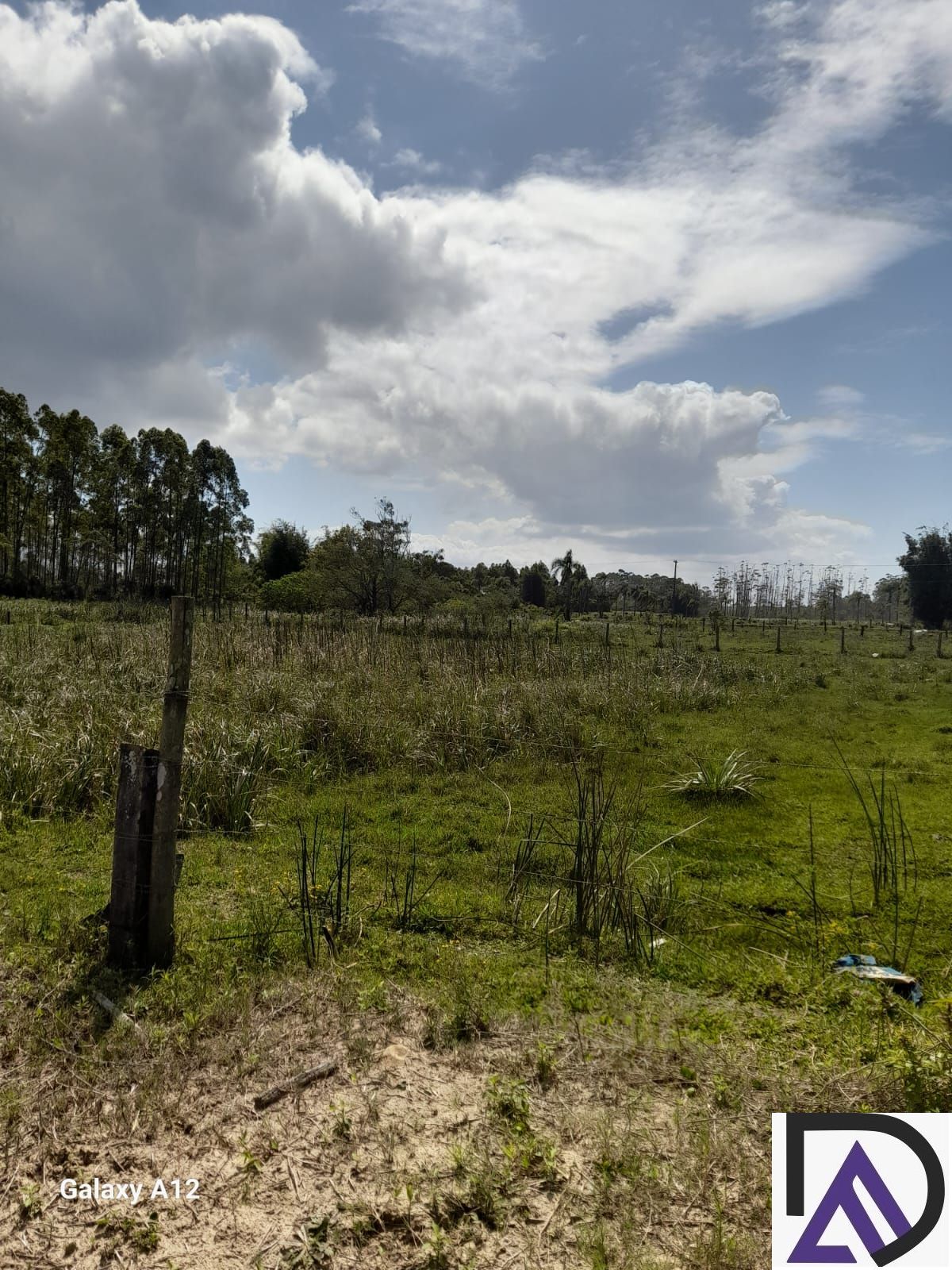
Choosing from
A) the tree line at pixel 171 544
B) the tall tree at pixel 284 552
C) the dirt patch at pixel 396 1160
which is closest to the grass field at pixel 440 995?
the dirt patch at pixel 396 1160

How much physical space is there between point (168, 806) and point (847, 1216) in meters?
2.97

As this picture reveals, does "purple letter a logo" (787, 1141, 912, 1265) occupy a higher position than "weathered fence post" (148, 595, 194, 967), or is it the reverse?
"weathered fence post" (148, 595, 194, 967)

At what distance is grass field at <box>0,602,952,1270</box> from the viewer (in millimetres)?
2170

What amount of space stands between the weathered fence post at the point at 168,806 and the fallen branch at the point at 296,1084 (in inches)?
43.5

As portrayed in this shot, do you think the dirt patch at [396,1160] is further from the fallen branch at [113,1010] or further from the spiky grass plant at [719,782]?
the spiky grass plant at [719,782]

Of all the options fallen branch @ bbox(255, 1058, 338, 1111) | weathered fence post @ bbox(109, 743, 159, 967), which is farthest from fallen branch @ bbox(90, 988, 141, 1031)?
fallen branch @ bbox(255, 1058, 338, 1111)

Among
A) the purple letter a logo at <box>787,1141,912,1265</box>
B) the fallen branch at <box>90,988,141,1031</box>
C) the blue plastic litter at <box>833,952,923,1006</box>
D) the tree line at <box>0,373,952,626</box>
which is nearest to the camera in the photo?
the purple letter a logo at <box>787,1141,912,1265</box>

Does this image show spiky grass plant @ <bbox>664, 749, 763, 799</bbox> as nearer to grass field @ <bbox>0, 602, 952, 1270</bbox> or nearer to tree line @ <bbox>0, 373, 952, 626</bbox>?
grass field @ <bbox>0, 602, 952, 1270</bbox>

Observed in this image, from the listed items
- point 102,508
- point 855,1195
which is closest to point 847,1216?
point 855,1195

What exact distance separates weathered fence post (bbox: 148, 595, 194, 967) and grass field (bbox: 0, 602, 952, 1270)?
0.20 metres

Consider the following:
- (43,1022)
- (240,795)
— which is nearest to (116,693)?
(240,795)

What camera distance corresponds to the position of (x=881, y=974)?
362 centimetres

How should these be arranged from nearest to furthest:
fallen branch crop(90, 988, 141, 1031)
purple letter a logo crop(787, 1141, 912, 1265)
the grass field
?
purple letter a logo crop(787, 1141, 912, 1265)
the grass field
fallen branch crop(90, 988, 141, 1031)
